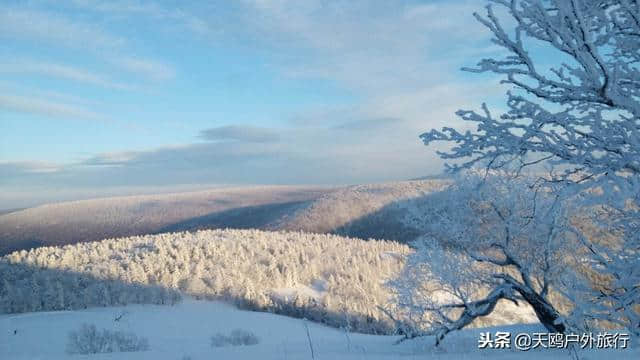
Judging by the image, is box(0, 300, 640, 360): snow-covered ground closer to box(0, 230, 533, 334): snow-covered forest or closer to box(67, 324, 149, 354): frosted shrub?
box(67, 324, 149, 354): frosted shrub

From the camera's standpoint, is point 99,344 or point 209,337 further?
point 209,337

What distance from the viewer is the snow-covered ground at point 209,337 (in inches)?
320

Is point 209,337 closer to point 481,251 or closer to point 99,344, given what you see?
point 99,344

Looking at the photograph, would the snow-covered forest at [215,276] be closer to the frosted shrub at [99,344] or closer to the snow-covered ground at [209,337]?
the snow-covered ground at [209,337]

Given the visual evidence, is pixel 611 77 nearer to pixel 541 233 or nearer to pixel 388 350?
pixel 388 350

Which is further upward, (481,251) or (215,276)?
(481,251)

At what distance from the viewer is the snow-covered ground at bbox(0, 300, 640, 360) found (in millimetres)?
8141

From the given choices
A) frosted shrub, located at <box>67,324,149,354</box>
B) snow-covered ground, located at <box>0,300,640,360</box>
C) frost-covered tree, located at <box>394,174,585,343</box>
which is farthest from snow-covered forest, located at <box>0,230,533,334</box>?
frosted shrub, located at <box>67,324,149,354</box>

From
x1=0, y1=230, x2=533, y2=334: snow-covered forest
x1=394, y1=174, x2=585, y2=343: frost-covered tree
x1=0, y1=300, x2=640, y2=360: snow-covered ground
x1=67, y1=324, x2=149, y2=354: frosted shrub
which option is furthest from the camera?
x1=0, y1=230, x2=533, y2=334: snow-covered forest

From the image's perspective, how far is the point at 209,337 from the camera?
63.6ft

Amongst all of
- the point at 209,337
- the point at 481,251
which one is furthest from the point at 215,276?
the point at 481,251

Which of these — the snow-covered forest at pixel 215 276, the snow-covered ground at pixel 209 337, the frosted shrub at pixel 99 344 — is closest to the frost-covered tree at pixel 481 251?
the snow-covered ground at pixel 209 337

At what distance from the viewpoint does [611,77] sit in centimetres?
373

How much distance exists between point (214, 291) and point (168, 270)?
338 centimetres
